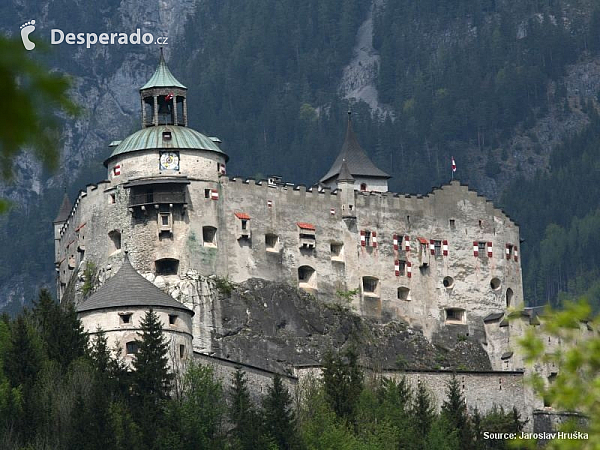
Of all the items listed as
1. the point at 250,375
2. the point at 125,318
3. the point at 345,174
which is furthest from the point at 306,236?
the point at 125,318

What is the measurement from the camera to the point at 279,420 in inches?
2336

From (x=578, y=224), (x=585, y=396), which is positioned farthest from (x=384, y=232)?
(x=578, y=224)

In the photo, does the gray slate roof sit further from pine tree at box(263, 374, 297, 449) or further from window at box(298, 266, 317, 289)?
window at box(298, 266, 317, 289)

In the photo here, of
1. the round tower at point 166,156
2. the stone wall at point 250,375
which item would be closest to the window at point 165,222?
the round tower at point 166,156

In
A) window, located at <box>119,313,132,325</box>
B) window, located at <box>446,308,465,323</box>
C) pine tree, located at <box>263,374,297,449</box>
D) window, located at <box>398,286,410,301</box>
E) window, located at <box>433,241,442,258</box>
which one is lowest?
pine tree, located at <box>263,374,297,449</box>

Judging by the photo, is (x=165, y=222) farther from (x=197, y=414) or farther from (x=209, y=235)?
(x=197, y=414)

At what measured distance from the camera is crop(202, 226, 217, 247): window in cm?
7156

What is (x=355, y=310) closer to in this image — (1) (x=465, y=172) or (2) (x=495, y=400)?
(2) (x=495, y=400)

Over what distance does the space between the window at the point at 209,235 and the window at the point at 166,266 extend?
5.63 ft

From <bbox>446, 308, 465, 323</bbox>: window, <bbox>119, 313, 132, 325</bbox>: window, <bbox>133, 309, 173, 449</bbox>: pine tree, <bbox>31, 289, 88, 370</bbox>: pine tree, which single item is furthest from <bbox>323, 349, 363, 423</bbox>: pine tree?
<bbox>446, 308, 465, 323</bbox>: window

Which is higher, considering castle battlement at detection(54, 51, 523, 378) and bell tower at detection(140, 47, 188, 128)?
bell tower at detection(140, 47, 188, 128)

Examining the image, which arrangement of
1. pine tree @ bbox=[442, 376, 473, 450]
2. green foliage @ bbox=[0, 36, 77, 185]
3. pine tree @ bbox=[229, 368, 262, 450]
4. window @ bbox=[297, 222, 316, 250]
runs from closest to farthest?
1. green foliage @ bbox=[0, 36, 77, 185]
2. pine tree @ bbox=[229, 368, 262, 450]
3. pine tree @ bbox=[442, 376, 473, 450]
4. window @ bbox=[297, 222, 316, 250]

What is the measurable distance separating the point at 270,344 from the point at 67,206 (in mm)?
21338

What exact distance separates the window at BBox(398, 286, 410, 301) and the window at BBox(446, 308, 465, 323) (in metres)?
2.27
